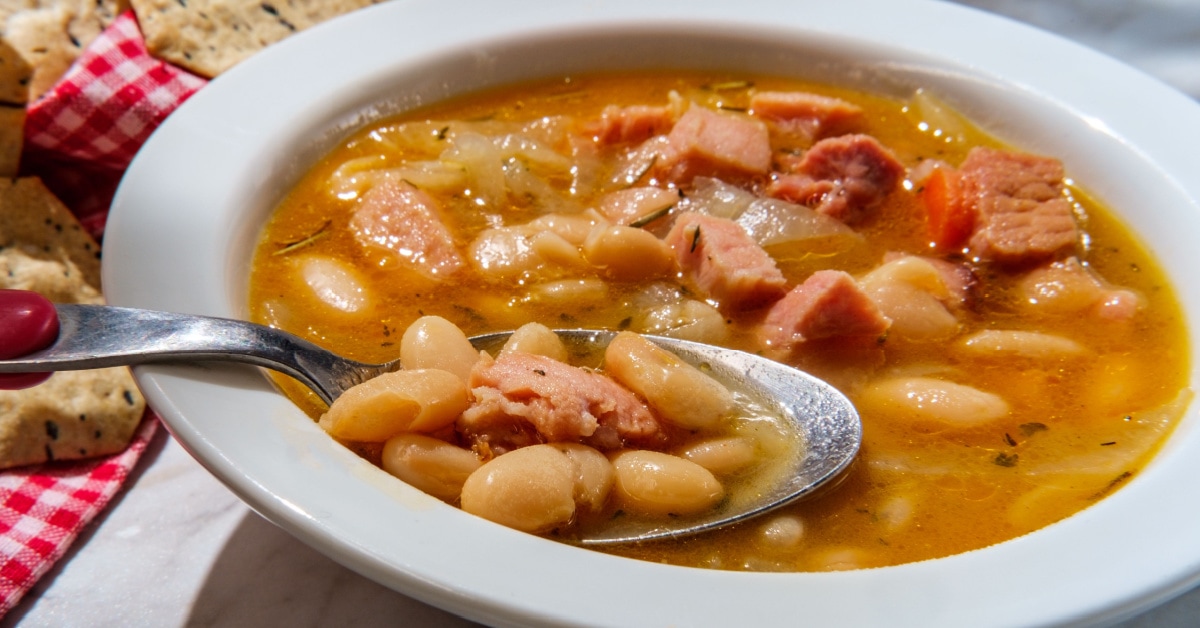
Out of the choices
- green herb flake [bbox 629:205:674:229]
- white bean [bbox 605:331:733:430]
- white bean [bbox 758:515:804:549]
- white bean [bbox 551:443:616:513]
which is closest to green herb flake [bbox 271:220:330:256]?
green herb flake [bbox 629:205:674:229]

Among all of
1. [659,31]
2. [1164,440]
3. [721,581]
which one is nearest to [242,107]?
[659,31]

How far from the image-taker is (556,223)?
2584mm

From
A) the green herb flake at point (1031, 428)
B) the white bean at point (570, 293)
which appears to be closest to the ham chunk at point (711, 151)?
the white bean at point (570, 293)

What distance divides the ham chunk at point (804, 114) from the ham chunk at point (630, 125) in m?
0.35

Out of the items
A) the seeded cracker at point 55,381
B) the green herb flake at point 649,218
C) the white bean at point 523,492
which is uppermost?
the green herb flake at point 649,218

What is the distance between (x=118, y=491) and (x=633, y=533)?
1.34 m

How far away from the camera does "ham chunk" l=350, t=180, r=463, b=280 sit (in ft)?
8.31

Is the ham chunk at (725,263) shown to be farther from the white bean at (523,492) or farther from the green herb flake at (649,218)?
the white bean at (523,492)

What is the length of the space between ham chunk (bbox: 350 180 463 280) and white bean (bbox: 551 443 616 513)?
2.74ft

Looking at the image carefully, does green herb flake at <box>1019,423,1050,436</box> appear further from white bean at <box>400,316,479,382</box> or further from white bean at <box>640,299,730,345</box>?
white bean at <box>400,316,479,382</box>

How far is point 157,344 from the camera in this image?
5.65ft

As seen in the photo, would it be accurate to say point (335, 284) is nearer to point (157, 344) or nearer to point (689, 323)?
point (157, 344)

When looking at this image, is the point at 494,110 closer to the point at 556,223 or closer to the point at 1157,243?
the point at 556,223

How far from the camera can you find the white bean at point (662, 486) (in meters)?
1.83
